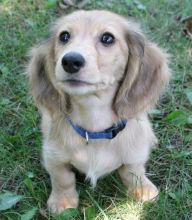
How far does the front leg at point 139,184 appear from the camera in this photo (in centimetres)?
338

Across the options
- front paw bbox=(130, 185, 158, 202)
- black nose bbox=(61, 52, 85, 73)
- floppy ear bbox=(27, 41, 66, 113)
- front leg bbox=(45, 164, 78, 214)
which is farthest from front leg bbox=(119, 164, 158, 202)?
black nose bbox=(61, 52, 85, 73)

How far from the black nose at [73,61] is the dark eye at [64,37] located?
331 millimetres

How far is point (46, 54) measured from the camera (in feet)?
10.2

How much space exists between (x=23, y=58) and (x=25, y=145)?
3.42 ft

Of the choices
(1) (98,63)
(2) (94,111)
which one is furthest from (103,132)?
(1) (98,63)

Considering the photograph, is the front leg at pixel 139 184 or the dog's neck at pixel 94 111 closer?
the dog's neck at pixel 94 111

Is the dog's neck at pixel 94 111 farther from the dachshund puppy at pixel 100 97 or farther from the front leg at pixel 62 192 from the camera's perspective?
the front leg at pixel 62 192

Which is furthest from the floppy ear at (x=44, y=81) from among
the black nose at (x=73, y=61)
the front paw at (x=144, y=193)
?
the front paw at (x=144, y=193)

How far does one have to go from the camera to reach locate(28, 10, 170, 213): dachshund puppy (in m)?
2.86

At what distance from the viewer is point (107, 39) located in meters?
2.86

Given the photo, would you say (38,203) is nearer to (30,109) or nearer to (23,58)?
(30,109)

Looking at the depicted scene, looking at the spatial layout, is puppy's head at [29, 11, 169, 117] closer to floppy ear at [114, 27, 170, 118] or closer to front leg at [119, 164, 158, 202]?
floppy ear at [114, 27, 170, 118]

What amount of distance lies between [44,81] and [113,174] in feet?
2.77

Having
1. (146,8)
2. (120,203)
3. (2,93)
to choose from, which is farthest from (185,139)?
(146,8)
